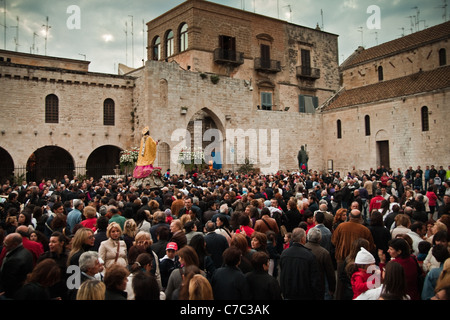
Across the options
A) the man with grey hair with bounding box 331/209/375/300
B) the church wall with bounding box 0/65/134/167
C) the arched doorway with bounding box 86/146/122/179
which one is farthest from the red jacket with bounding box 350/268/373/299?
the arched doorway with bounding box 86/146/122/179

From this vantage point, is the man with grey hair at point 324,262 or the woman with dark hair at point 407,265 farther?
the man with grey hair at point 324,262

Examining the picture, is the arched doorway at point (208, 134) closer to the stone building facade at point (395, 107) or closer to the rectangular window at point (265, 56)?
the rectangular window at point (265, 56)

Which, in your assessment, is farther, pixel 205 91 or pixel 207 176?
pixel 205 91

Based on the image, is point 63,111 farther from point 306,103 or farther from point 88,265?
Result: point 306,103

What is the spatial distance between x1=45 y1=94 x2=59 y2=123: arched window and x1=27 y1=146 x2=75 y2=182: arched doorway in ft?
10.7

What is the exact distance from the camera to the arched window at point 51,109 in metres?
21.6

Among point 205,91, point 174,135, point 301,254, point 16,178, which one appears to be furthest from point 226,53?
point 301,254

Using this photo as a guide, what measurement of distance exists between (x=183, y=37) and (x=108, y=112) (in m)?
10.4

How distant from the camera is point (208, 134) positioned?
26.9 meters

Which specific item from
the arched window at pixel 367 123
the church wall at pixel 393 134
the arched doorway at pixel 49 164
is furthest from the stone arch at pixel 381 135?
the arched doorway at pixel 49 164

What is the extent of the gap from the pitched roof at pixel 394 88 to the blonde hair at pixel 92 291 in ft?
82.0

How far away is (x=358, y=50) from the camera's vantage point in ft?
123
